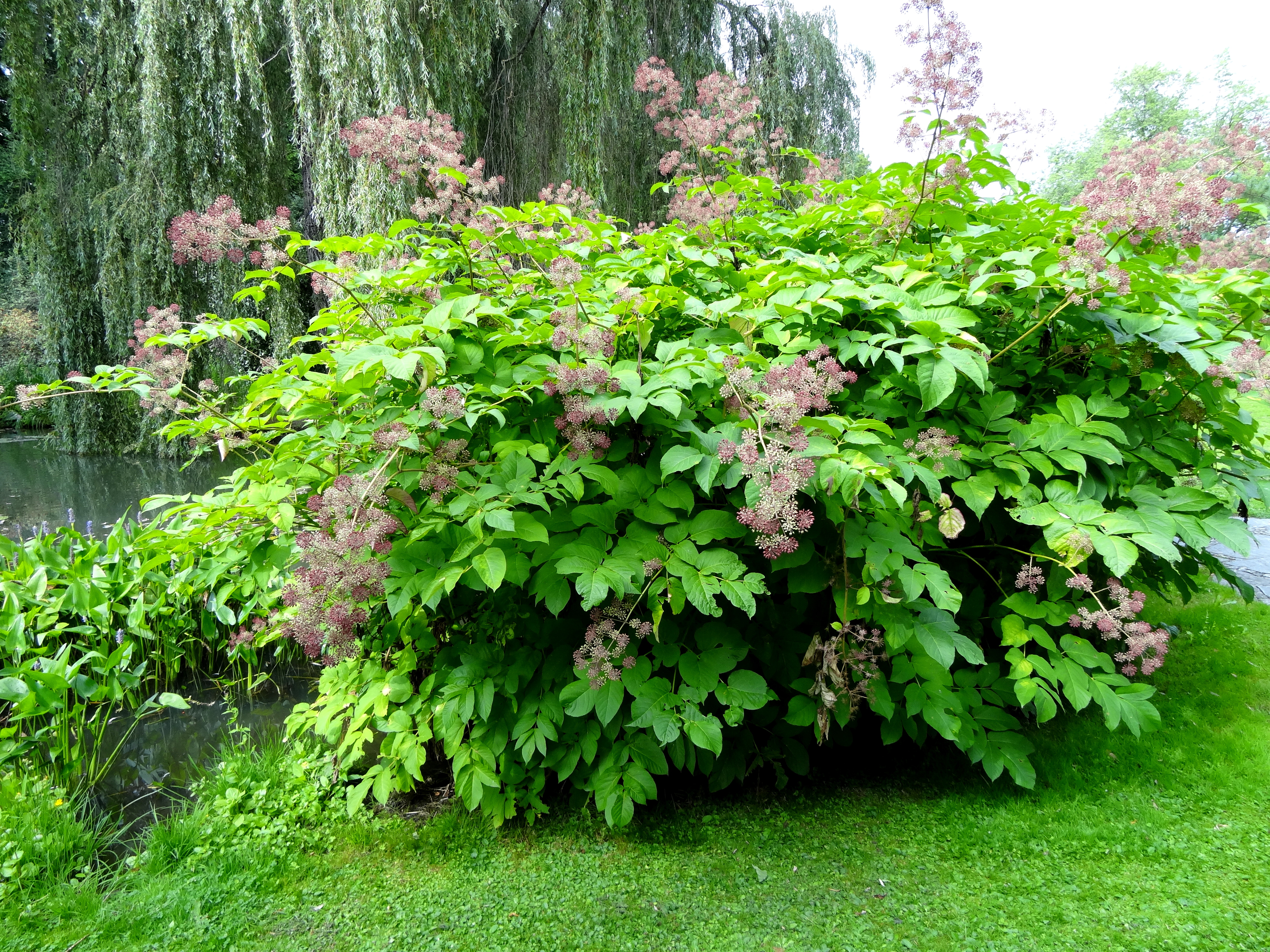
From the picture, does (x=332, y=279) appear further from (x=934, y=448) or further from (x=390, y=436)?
(x=934, y=448)

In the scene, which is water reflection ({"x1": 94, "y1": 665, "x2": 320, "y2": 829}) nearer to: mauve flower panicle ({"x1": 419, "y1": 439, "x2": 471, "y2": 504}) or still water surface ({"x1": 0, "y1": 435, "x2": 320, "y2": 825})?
still water surface ({"x1": 0, "y1": 435, "x2": 320, "y2": 825})

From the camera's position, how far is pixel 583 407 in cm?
165

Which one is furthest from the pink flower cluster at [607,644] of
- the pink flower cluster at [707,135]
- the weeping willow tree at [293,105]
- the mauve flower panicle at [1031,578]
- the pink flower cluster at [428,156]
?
the weeping willow tree at [293,105]

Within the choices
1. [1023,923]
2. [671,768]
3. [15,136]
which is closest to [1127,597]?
[1023,923]

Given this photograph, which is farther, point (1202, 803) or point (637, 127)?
point (637, 127)

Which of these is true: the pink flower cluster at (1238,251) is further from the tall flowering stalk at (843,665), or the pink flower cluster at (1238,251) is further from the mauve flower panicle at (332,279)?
the mauve flower panicle at (332,279)

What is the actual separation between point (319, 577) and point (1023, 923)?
Answer: 1.83 metres

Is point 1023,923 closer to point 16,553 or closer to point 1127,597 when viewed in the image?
point 1127,597

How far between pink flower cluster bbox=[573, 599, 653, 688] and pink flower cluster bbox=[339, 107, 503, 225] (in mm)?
1267

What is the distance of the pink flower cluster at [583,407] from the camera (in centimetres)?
161

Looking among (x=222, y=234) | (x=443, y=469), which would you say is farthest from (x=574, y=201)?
(x=443, y=469)

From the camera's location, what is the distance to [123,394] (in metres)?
8.32

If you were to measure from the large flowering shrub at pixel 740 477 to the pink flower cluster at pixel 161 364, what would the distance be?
0.06 metres

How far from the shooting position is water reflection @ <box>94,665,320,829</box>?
9.30ft
